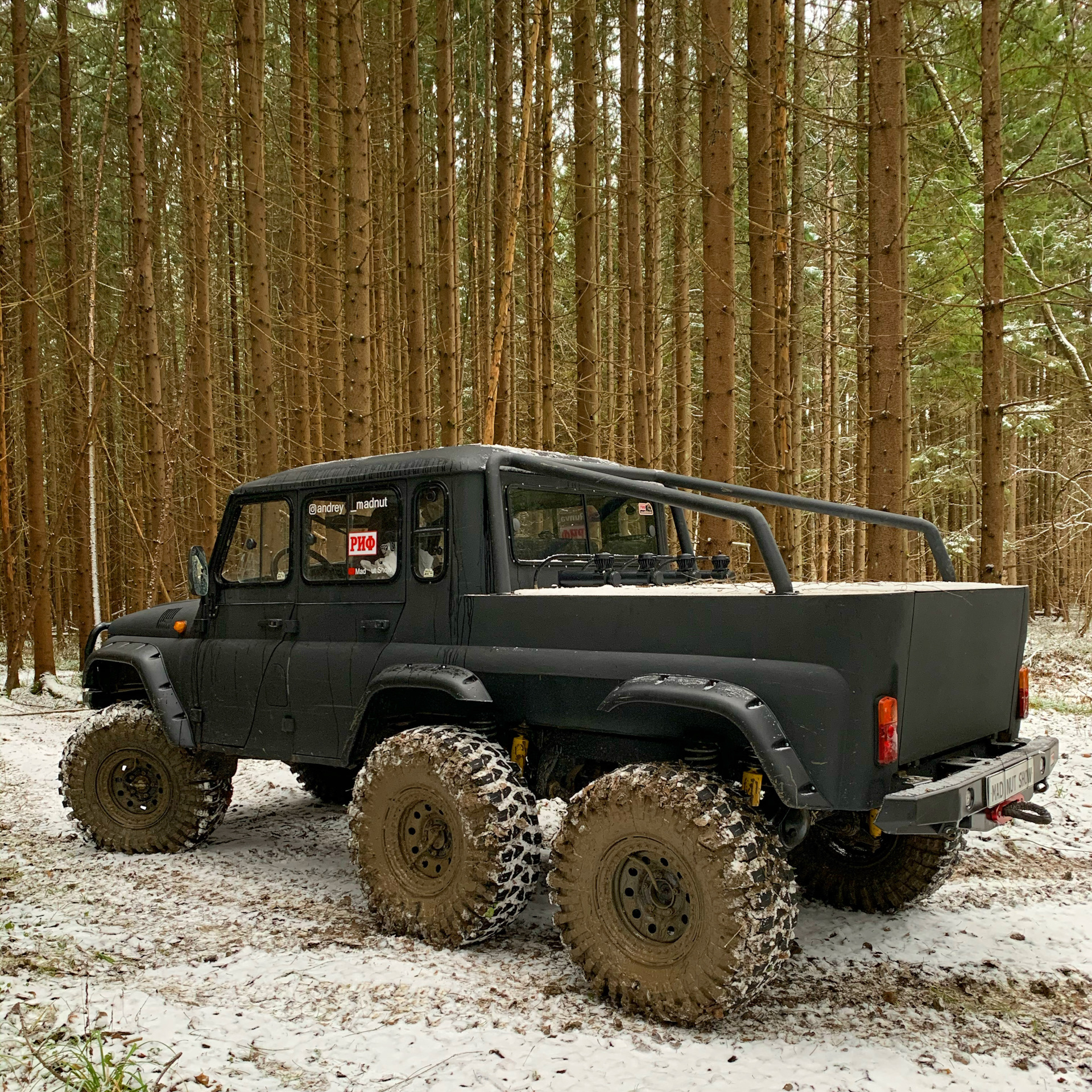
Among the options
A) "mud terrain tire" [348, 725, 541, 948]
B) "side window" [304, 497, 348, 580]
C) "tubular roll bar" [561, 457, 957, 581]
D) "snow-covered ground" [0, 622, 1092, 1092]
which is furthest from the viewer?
"side window" [304, 497, 348, 580]

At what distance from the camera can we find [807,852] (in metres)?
4.98

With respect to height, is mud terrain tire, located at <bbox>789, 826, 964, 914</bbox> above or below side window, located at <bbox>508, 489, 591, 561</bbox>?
below

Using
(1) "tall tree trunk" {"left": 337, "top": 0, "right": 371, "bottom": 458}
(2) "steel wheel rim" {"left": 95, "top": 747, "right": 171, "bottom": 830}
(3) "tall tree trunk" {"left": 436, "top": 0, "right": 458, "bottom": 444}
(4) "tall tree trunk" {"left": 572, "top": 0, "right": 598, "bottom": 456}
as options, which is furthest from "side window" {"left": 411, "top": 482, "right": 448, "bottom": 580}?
(4) "tall tree trunk" {"left": 572, "top": 0, "right": 598, "bottom": 456}

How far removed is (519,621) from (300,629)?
1.57 metres

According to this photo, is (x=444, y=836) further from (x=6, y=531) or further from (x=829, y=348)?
(x=829, y=348)

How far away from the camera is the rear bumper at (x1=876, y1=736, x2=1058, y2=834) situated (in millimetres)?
3277

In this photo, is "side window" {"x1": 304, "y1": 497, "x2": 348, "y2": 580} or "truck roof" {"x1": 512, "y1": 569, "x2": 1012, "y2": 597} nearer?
"truck roof" {"x1": 512, "y1": 569, "x2": 1012, "y2": 597}

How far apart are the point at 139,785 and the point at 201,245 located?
8960 millimetres

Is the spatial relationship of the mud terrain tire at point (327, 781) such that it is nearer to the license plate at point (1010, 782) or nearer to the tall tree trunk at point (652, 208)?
the license plate at point (1010, 782)

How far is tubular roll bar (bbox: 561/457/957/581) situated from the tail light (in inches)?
47.2

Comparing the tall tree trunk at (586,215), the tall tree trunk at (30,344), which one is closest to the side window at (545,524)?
the tall tree trunk at (586,215)

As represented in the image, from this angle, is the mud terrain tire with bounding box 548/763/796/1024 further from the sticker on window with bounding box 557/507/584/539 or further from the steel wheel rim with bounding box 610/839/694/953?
the sticker on window with bounding box 557/507/584/539

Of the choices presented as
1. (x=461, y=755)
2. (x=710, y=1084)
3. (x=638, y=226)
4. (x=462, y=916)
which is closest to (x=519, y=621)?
(x=461, y=755)

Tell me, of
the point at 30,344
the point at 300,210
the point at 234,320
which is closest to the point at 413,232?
the point at 300,210
